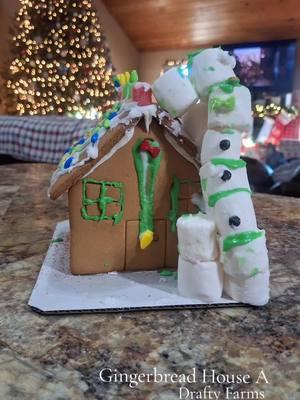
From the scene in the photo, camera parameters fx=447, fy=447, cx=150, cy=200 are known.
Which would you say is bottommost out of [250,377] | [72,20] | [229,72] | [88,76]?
[250,377]

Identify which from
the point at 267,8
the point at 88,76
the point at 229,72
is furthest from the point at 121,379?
the point at 267,8

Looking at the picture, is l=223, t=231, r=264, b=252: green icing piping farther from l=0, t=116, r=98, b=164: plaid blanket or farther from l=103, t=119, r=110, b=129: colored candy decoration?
l=0, t=116, r=98, b=164: plaid blanket

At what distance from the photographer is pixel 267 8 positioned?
4891 millimetres

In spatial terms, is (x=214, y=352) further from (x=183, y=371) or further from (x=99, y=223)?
(x=99, y=223)

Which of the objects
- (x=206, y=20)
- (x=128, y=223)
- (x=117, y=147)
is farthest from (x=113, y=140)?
(x=206, y=20)

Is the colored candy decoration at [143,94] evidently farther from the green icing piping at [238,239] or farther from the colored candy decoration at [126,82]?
the green icing piping at [238,239]

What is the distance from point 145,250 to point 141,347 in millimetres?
206

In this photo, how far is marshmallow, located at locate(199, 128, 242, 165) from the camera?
0.55m

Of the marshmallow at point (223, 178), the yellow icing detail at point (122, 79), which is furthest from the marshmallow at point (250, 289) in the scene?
the yellow icing detail at point (122, 79)

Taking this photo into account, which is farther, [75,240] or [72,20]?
[72,20]

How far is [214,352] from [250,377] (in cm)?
5

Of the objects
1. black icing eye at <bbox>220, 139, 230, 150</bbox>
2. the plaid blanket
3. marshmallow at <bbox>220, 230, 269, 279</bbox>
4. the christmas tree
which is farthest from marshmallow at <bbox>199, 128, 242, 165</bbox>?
the christmas tree

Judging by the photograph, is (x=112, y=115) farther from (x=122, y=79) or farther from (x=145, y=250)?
(x=145, y=250)

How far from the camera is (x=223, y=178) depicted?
539 millimetres
